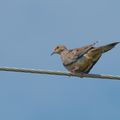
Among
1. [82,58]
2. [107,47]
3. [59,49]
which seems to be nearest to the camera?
[107,47]

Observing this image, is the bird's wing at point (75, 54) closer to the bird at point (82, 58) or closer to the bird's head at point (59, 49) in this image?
the bird at point (82, 58)

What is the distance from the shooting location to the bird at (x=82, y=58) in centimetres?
Result: 1600

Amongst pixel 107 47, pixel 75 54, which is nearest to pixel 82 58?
pixel 75 54

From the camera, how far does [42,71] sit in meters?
13.5

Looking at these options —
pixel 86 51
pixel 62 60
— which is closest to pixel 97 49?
pixel 86 51

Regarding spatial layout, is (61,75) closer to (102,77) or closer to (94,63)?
(102,77)

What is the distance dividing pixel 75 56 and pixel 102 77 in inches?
126

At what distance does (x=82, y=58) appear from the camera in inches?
656

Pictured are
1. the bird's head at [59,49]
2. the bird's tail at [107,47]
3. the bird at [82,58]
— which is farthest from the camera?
the bird's head at [59,49]

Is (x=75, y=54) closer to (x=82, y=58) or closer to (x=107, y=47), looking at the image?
(x=82, y=58)

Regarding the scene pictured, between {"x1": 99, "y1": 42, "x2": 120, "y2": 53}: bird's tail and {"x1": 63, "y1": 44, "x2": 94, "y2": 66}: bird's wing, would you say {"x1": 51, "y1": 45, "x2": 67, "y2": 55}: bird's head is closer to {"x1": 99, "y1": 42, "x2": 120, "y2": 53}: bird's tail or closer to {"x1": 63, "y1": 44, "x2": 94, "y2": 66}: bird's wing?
{"x1": 63, "y1": 44, "x2": 94, "y2": 66}: bird's wing

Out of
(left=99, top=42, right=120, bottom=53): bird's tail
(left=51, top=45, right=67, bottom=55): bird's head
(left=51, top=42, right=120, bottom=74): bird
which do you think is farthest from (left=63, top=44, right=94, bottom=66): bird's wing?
(left=51, top=45, right=67, bottom=55): bird's head

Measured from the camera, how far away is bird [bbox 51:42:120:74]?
52.5 feet

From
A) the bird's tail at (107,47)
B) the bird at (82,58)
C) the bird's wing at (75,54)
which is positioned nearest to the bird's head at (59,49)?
the bird at (82,58)
